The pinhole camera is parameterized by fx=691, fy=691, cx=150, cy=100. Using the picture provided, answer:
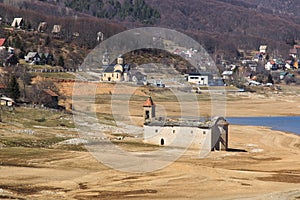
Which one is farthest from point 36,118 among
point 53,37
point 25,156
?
point 53,37

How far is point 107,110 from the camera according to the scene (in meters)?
78.1

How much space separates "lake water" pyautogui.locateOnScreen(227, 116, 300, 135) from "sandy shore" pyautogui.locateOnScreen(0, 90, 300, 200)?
2248 cm

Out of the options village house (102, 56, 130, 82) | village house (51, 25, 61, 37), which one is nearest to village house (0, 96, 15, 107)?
village house (102, 56, 130, 82)

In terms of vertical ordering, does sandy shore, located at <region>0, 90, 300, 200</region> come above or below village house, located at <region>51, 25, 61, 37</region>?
below

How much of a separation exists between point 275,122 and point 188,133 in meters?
32.2

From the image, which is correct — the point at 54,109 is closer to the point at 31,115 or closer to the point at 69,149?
the point at 31,115

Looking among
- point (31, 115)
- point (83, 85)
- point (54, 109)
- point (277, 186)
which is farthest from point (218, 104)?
point (277, 186)

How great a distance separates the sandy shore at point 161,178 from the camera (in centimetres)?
3366

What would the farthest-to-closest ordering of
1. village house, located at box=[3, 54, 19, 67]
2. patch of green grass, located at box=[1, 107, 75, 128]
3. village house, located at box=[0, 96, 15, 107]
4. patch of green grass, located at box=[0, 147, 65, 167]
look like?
village house, located at box=[3, 54, 19, 67], village house, located at box=[0, 96, 15, 107], patch of green grass, located at box=[1, 107, 75, 128], patch of green grass, located at box=[0, 147, 65, 167]

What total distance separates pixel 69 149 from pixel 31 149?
2.67m

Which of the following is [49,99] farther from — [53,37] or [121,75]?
[53,37]

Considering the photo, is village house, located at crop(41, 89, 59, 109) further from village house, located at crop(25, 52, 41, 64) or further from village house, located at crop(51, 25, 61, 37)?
village house, located at crop(51, 25, 61, 37)

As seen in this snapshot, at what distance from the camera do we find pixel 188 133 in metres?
49.6

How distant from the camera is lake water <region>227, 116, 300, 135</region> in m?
72.1
